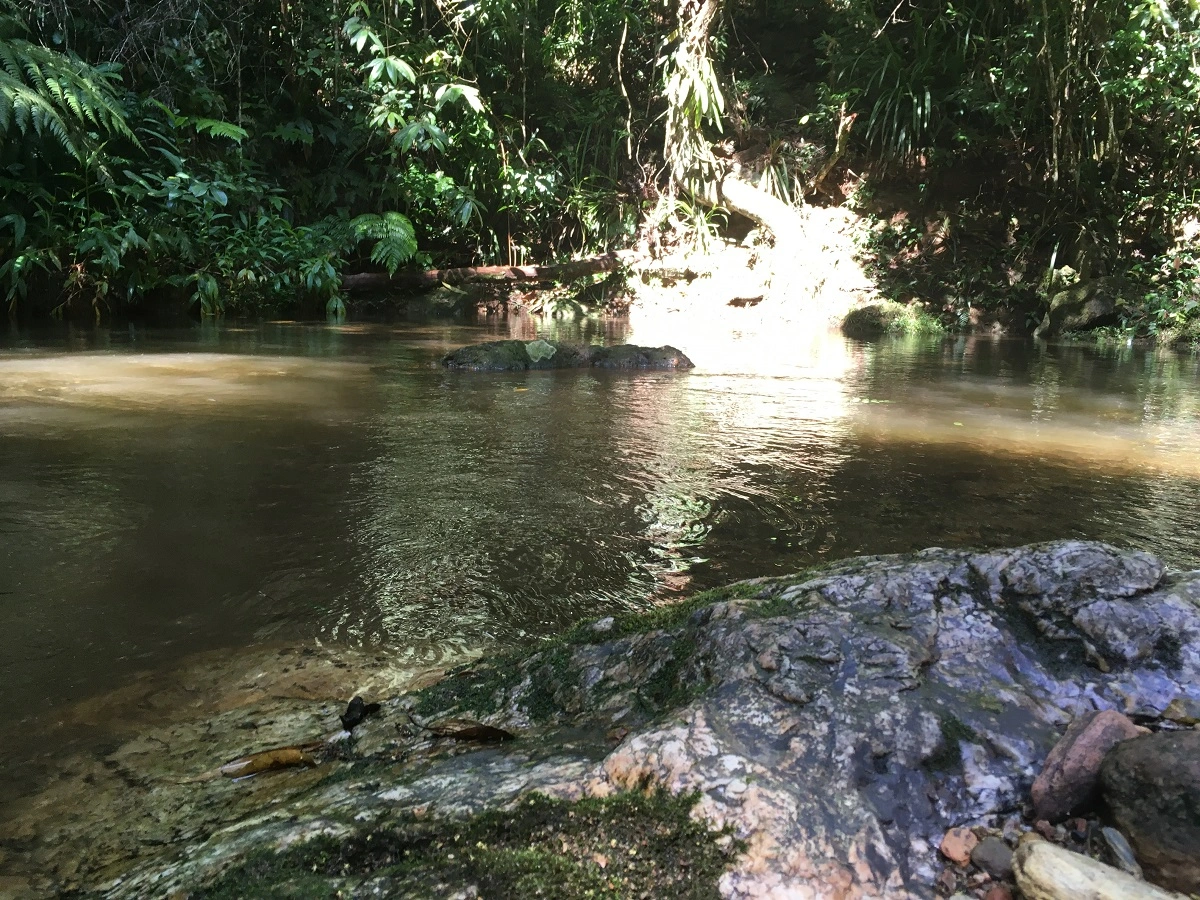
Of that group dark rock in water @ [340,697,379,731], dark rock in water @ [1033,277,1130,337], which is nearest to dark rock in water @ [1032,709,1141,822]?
dark rock in water @ [340,697,379,731]

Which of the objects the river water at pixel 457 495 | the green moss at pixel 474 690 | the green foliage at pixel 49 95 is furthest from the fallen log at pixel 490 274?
the green moss at pixel 474 690

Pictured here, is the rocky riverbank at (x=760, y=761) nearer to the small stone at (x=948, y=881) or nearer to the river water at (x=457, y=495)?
the small stone at (x=948, y=881)

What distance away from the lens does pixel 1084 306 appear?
935 cm

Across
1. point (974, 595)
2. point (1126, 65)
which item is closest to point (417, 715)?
point (974, 595)

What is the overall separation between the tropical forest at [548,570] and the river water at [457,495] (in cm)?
2

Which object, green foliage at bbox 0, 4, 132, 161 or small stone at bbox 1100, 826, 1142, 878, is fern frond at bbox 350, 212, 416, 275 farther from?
small stone at bbox 1100, 826, 1142, 878

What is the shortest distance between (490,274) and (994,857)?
453 inches

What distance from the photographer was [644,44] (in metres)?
13.6

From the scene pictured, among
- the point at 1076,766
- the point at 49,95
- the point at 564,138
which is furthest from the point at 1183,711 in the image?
the point at 564,138

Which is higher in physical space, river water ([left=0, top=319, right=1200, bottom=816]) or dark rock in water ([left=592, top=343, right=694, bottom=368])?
dark rock in water ([left=592, top=343, right=694, bottom=368])

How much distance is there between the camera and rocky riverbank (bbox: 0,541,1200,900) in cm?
85

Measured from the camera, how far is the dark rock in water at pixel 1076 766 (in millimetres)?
906

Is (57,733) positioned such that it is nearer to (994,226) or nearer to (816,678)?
(816,678)

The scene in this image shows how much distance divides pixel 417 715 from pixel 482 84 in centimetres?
1313
